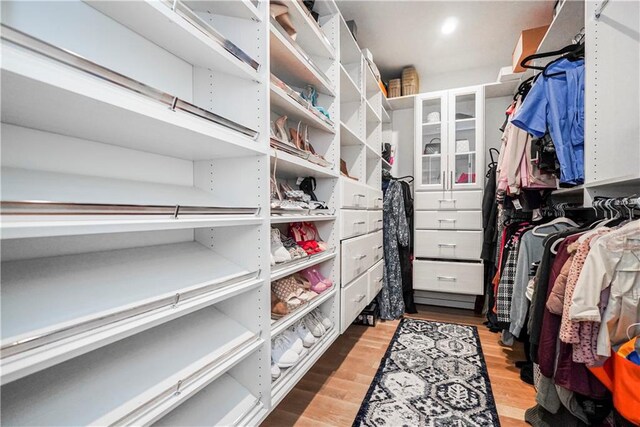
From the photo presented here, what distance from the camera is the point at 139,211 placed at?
0.69 m

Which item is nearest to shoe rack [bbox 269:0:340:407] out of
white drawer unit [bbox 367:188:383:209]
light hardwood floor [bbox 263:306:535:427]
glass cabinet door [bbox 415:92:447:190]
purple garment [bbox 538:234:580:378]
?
light hardwood floor [bbox 263:306:535:427]

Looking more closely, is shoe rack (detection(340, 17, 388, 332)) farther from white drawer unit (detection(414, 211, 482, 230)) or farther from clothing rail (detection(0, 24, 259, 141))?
clothing rail (detection(0, 24, 259, 141))

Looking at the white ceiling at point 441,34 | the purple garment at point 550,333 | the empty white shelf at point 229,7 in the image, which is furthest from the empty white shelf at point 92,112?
the white ceiling at point 441,34

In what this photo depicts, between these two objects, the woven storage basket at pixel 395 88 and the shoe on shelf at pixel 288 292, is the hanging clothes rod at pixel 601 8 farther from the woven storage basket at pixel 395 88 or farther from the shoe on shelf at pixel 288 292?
the woven storage basket at pixel 395 88

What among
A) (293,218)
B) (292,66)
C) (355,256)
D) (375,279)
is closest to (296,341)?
(293,218)

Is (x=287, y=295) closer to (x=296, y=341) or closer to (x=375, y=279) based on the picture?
(x=296, y=341)

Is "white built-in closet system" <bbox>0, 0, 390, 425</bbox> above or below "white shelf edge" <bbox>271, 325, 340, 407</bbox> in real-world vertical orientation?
above

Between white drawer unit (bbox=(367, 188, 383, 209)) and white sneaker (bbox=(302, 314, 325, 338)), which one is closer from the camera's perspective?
white sneaker (bbox=(302, 314, 325, 338))

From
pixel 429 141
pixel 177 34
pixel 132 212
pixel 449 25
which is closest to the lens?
pixel 132 212

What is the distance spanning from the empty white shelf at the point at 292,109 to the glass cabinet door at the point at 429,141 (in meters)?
1.57

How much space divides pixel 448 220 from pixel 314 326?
1910 millimetres

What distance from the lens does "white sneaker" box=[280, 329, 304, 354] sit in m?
1.34

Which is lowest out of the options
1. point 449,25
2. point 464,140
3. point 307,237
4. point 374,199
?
point 307,237

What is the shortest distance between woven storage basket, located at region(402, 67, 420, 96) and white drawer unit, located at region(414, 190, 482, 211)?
1095 mm
